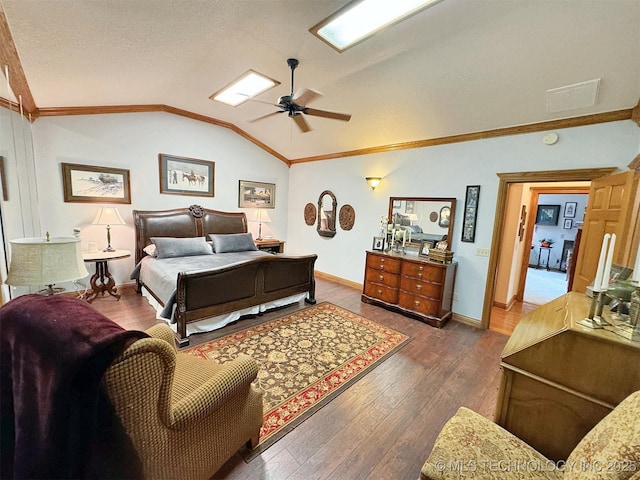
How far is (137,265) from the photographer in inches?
167

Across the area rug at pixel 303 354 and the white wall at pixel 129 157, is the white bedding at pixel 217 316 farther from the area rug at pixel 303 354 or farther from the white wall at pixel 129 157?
the white wall at pixel 129 157

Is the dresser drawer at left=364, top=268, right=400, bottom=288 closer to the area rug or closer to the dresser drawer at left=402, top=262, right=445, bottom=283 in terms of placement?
the dresser drawer at left=402, top=262, right=445, bottom=283

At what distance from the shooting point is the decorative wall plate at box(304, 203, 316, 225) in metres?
5.93

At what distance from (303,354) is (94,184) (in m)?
4.04

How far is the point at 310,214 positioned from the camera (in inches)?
237

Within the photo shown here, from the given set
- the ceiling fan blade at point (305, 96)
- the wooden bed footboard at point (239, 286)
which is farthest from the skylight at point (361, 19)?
the wooden bed footboard at point (239, 286)

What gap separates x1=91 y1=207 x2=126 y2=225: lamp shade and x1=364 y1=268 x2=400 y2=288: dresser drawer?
388cm

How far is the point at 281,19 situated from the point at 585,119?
10.7 ft

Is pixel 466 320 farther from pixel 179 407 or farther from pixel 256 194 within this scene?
pixel 256 194

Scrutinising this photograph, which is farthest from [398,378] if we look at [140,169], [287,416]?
[140,169]

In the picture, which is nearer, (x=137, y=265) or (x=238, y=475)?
(x=238, y=475)

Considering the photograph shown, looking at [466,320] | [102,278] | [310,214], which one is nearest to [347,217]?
[310,214]

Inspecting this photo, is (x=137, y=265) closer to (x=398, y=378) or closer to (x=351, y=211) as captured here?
(x=351, y=211)

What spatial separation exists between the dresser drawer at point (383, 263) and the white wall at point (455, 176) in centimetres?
76
